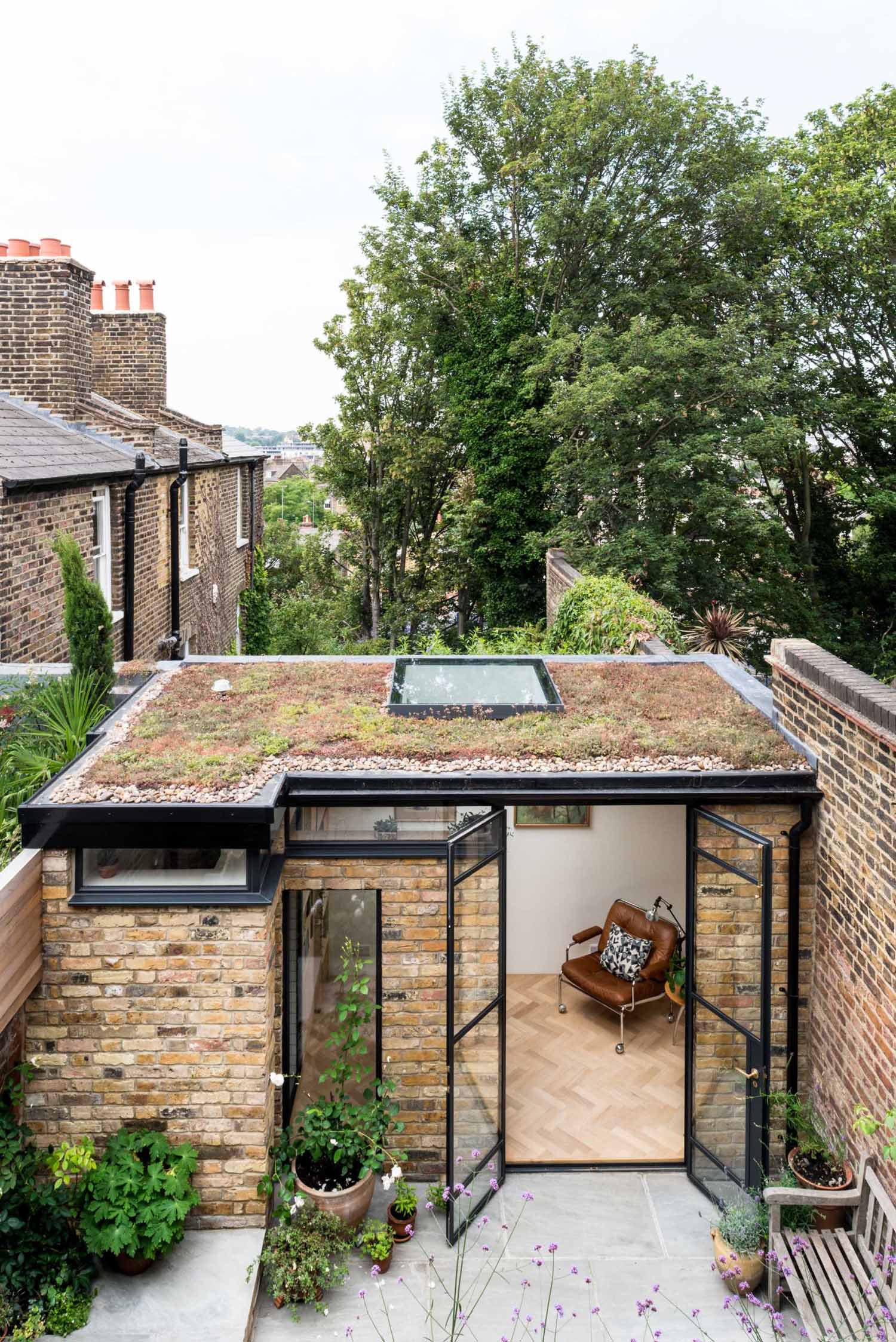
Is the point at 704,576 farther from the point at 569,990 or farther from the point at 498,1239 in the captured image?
the point at 498,1239

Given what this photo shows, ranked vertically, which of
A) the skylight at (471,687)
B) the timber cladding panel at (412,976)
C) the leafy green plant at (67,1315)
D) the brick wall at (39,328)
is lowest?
the leafy green plant at (67,1315)

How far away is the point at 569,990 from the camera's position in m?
8.94

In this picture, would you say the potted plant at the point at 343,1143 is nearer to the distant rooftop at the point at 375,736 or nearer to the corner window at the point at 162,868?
the corner window at the point at 162,868

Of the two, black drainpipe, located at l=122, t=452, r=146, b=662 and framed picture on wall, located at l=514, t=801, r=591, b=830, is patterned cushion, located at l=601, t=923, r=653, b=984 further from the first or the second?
black drainpipe, located at l=122, t=452, r=146, b=662

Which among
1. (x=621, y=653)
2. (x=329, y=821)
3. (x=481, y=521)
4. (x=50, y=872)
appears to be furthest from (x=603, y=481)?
(x=50, y=872)

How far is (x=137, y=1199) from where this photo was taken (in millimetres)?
4961

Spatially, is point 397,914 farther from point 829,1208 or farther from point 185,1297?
point 829,1208

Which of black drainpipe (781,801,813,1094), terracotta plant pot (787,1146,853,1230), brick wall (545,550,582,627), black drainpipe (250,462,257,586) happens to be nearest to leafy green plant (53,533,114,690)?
black drainpipe (781,801,813,1094)

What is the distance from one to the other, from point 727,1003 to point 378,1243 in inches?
96.2

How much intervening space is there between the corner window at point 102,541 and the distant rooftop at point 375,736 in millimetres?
5155

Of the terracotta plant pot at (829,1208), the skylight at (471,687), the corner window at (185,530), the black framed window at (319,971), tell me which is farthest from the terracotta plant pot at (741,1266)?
the corner window at (185,530)

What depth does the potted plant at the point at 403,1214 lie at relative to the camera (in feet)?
18.3

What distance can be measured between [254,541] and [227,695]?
17.0 m

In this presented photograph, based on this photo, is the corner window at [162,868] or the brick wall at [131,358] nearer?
the corner window at [162,868]
